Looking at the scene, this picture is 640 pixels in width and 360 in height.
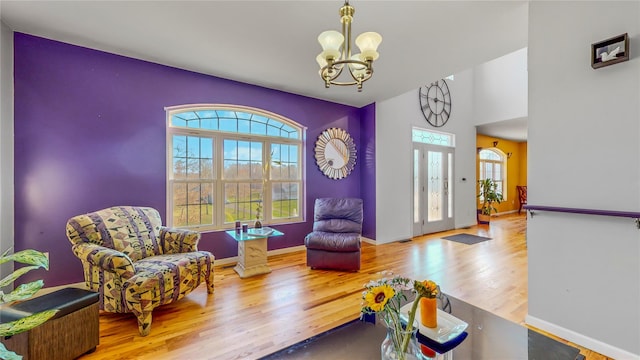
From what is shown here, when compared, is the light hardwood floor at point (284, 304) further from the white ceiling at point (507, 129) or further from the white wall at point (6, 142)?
the white ceiling at point (507, 129)

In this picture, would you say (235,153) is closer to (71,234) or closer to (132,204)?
(132,204)

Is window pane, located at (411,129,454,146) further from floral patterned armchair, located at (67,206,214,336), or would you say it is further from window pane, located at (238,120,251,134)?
floral patterned armchair, located at (67,206,214,336)

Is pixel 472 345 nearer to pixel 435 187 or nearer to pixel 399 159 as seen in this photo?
pixel 399 159

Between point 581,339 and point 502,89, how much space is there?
18.3 feet

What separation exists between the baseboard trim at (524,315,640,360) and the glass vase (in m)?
1.79

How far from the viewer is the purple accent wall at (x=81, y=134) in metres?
2.55

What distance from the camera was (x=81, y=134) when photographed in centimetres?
277

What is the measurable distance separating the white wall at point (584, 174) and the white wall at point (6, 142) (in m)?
4.56

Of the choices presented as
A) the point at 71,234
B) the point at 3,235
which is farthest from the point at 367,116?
the point at 3,235

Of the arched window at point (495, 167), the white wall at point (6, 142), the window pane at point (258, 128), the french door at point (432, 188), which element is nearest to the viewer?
the white wall at point (6, 142)

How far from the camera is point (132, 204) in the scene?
3023 mm

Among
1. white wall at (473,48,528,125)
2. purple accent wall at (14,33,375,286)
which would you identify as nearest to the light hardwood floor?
purple accent wall at (14,33,375,286)

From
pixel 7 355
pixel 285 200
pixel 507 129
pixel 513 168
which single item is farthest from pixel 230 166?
pixel 513 168

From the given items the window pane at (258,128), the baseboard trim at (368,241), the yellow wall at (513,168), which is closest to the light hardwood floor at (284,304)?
the baseboard trim at (368,241)
